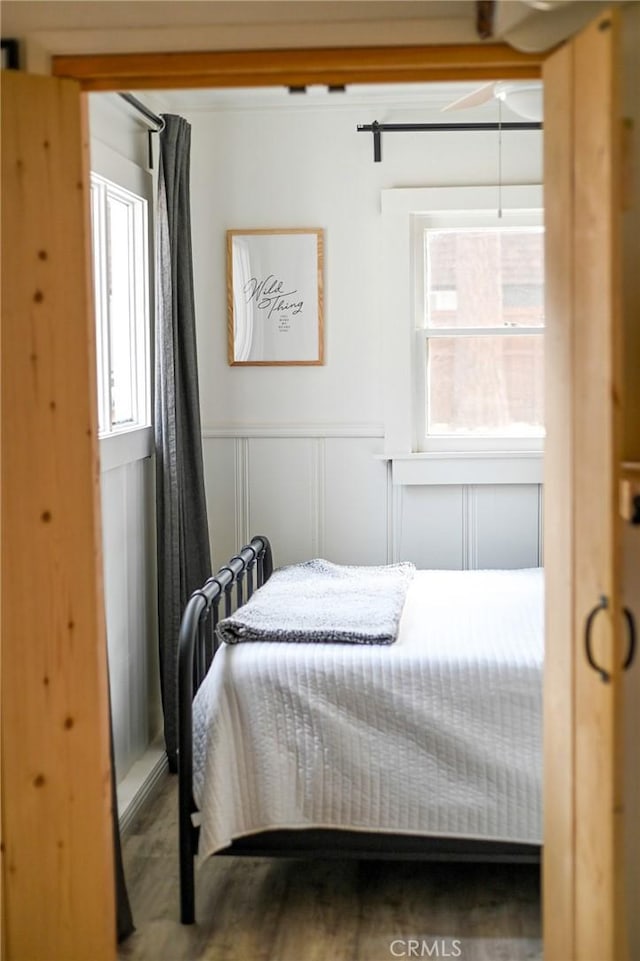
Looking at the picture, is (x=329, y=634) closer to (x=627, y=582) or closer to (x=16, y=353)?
(x=627, y=582)

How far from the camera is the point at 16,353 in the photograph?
8.31 ft

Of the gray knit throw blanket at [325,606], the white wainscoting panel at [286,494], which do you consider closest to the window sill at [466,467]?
the white wainscoting panel at [286,494]

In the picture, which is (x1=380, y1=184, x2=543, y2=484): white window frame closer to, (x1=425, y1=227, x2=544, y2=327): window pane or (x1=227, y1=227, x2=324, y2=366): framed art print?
(x1=425, y1=227, x2=544, y2=327): window pane

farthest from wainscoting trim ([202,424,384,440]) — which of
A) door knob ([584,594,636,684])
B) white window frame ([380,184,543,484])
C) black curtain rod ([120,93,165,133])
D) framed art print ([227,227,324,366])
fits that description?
door knob ([584,594,636,684])

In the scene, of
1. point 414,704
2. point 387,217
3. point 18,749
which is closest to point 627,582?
point 414,704

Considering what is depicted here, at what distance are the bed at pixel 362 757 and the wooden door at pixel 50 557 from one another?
22.0 inches

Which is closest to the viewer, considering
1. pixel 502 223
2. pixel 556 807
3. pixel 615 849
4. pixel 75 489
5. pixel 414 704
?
pixel 615 849

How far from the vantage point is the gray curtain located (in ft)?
14.3

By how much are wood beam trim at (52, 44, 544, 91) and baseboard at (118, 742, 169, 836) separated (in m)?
2.38

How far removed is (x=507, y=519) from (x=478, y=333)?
0.77 metres

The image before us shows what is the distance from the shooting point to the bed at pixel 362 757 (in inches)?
125

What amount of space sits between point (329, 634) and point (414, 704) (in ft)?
1.11

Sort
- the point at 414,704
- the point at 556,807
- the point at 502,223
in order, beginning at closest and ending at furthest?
the point at 556,807 < the point at 414,704 < the point at 502,223

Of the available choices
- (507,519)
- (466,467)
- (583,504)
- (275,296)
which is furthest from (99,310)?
(583,504)
